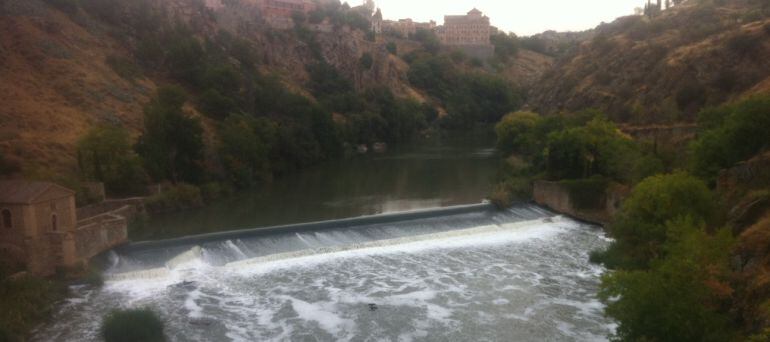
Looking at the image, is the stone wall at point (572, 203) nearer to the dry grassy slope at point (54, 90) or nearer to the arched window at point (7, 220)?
the arched window at point (7, 220)

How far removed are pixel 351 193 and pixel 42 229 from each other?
17599 millimetres

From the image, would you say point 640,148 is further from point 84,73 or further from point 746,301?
point 84,73

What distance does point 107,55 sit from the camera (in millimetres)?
41125

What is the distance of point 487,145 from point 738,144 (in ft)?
118

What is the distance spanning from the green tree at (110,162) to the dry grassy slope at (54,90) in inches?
64.0

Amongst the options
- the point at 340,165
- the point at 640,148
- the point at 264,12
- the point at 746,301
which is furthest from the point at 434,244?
the point at 264,12

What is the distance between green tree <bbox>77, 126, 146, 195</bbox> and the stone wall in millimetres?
17906

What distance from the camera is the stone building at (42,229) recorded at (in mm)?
15966

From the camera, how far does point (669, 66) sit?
124ft

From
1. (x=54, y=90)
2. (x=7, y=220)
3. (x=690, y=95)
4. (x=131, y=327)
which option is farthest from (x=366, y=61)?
(x=131, y=327)

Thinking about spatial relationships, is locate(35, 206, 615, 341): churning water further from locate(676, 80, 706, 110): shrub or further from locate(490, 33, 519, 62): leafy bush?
locate(490, 33, 519, 62): leafy bush

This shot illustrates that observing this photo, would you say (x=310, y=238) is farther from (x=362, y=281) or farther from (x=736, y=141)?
(x=736, y=141)

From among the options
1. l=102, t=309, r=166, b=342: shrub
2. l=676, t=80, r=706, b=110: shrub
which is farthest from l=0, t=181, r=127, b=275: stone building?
l=676, t=80, r=706, b=110: shrub

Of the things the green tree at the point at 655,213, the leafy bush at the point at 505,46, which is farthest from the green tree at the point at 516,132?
the leafy bush at the point at 505,46
